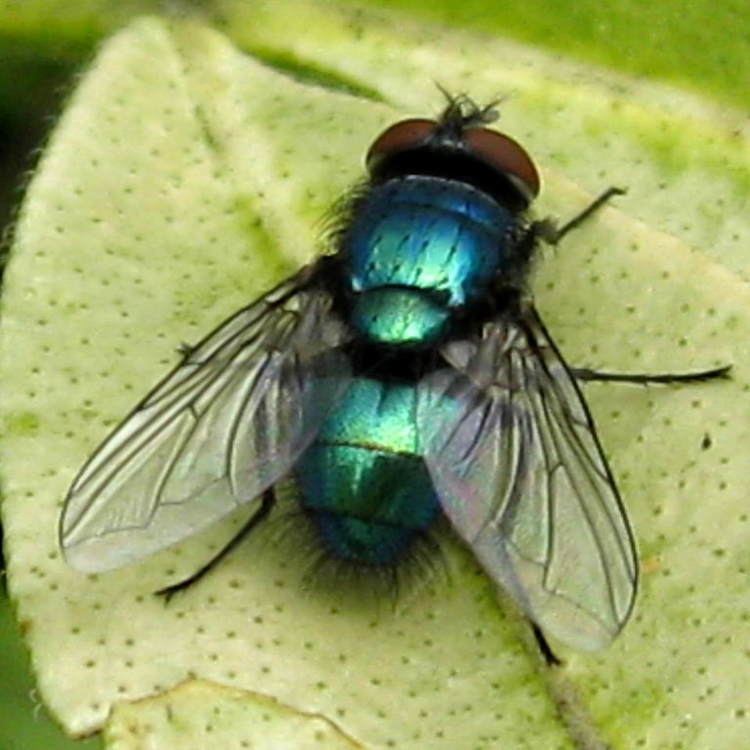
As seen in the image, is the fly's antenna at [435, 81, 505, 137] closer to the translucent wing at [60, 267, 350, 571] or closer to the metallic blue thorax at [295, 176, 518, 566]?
the metallic blue thorax at [295, 176, 518, 566]

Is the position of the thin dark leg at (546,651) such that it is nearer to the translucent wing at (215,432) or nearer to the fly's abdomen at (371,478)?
the fly's abdomen at (371,478)

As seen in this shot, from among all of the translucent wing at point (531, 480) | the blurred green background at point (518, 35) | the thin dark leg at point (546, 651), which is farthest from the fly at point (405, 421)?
the blurred green background at point (518, 35)

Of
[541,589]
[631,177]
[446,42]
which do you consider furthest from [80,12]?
[541,589]

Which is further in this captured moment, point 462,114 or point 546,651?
point 462,114

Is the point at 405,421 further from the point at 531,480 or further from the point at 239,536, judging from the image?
the point at 239,536

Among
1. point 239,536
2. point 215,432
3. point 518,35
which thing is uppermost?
point 518,35

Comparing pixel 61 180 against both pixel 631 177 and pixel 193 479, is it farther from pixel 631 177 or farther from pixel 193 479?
pixel 631 177

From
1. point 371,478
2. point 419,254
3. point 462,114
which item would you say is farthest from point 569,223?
point 371,478
